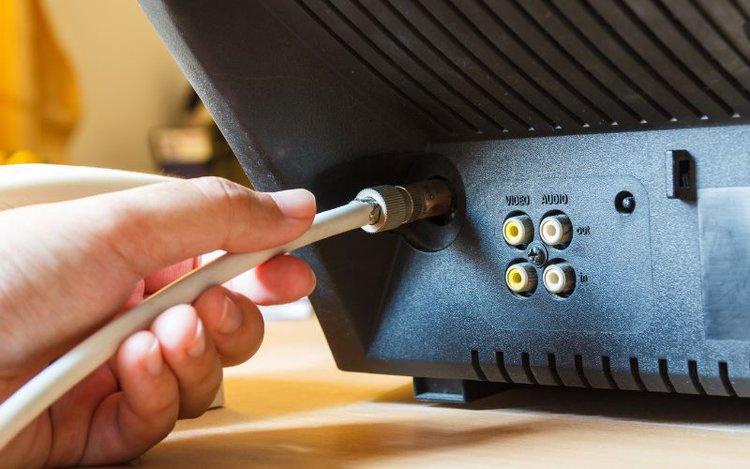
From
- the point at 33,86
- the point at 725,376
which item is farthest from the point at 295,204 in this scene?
the point at 33,86

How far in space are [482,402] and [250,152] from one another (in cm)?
23

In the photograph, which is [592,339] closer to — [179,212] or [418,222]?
[418,222]

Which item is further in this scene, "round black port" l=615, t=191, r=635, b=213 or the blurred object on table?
the blurred object on table

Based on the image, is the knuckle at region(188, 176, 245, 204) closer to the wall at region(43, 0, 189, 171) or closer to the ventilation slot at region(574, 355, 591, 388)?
the ventilation slot at region(574, 355, 591, 388)

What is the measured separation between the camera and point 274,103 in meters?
0.67

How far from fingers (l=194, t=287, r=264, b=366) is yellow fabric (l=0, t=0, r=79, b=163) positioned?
Answer: 1.20 meters

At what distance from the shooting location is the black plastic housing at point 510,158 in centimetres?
56

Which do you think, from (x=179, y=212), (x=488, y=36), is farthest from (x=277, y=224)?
(x=488, y=36)

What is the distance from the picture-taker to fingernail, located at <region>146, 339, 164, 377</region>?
1.68 feet

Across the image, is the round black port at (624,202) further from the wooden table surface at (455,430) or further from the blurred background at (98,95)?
the blurred background at (98,95)

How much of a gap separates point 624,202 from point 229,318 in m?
0.23


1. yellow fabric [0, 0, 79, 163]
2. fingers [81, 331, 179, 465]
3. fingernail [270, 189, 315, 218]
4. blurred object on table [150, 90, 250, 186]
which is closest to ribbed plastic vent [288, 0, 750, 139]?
fingernail [270, 189, 315, 218]

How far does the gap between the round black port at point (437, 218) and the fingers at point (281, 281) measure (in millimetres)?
87

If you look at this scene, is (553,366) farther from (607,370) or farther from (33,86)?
(33,86)
